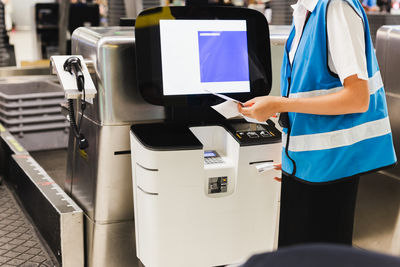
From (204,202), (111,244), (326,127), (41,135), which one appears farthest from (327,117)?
(41,135)

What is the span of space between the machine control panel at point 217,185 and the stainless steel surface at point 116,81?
0.40 m

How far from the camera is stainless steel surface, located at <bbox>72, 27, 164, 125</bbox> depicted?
2.18 m

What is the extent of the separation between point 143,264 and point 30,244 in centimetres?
92

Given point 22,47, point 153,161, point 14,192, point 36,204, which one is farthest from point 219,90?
point 22,47

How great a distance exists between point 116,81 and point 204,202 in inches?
24.1

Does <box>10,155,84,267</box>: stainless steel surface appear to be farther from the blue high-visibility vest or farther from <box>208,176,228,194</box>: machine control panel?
the blue high-visibility vest

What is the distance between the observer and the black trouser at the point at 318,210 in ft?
5.10

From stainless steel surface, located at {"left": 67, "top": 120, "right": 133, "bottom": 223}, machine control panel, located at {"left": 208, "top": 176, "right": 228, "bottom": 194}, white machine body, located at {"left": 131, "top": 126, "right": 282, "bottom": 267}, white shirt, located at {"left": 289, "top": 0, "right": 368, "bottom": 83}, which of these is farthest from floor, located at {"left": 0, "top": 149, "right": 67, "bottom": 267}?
white shirt, located at {"left": 289, "top": 0, "right": 368, "bottom": 83}

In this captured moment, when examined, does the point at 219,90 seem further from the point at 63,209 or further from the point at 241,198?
the point at 63,209

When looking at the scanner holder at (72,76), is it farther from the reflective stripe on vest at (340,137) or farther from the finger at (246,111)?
the reflective stripe on vest at (340,137)

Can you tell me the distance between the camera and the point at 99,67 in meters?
2.21

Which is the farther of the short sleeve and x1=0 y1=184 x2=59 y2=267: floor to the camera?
x1=0 y1=184 x2=59 y2=267: floor

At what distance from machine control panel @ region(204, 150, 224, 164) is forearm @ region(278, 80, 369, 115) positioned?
29.4 inches

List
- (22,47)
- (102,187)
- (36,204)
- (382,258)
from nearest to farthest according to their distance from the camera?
1. (382,258)
2. (102,187)
3. (36,204)
4. (22,47)
